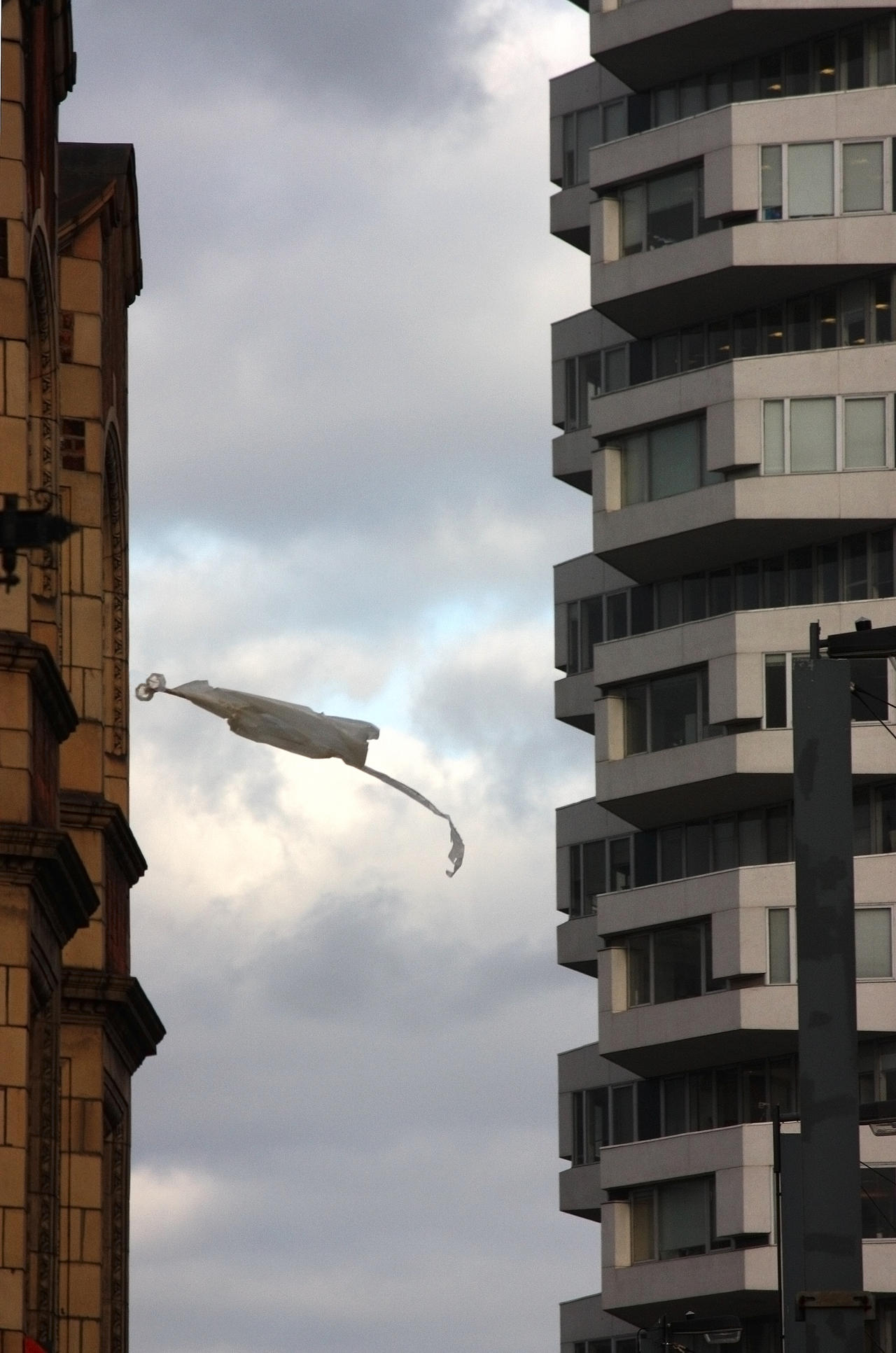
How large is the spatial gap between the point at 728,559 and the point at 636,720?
493cm

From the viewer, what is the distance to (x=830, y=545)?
82625 mm

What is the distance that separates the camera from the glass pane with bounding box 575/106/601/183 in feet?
306

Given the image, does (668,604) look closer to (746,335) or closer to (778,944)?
(746,335)

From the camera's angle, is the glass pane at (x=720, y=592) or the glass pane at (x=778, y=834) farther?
the glass pane at (x=720, y=592)

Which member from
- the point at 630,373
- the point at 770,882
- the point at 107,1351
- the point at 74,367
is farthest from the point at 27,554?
the point at 630,373

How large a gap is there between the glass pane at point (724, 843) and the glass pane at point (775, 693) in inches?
132

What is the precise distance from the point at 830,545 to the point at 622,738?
765 centimetres

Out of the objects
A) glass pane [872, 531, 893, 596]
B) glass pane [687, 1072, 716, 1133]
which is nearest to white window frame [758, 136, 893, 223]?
glass pane [872, 531, 893, 596]

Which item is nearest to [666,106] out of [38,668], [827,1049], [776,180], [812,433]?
[776,180]

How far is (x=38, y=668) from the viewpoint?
29.7 metres

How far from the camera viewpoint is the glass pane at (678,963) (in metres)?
81.6

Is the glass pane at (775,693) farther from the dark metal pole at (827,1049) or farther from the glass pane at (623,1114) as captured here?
the dark metal pole at (827,1049)

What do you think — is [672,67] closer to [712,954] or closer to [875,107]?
[875,107]

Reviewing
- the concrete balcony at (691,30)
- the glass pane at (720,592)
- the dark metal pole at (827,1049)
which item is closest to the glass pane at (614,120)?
the concrete balcony at (691,30)
